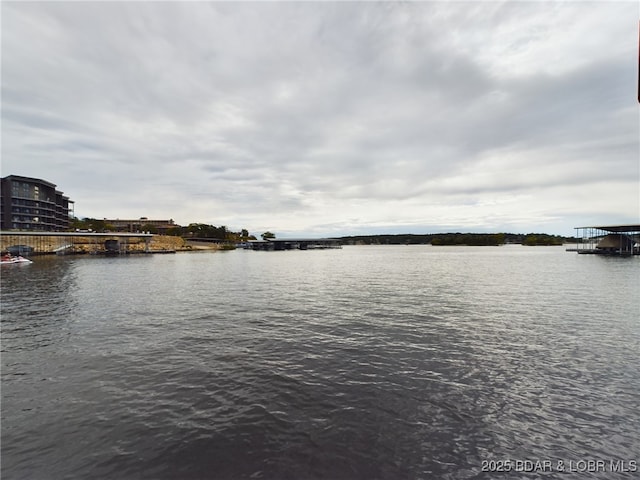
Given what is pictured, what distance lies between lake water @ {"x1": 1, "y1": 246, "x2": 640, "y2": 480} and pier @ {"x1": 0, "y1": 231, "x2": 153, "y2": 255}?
15870 cm

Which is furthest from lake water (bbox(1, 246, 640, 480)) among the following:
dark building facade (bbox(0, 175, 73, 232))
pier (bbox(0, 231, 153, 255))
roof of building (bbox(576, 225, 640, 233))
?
dark building facade (bbox(0, 175, 73, 232))

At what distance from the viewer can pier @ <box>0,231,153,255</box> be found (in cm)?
14462

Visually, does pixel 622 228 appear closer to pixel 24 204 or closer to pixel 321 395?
pixel 321 395

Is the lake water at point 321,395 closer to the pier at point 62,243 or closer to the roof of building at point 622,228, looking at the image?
the roof of building at point 622,228

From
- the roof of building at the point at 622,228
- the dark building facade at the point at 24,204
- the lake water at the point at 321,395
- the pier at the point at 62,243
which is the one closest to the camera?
the lake water at the point at 321,395

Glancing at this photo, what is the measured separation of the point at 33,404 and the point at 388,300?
35.9 meters

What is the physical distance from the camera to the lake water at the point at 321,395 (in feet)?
36.0

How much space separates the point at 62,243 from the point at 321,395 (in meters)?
→ 219

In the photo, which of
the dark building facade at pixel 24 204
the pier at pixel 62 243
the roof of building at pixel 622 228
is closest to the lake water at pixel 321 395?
the roof of building at pixel 622 228

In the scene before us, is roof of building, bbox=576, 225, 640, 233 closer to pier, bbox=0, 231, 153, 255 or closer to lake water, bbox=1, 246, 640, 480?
lake water, bbox=1, 246, 640, 480

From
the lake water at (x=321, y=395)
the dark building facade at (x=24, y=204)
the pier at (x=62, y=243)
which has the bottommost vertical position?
the lake water at (x=321, y=395)

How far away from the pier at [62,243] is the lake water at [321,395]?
521 ft

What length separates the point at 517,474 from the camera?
34.4 feet

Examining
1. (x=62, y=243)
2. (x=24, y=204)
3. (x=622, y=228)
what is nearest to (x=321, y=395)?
(x=622, y=228)
